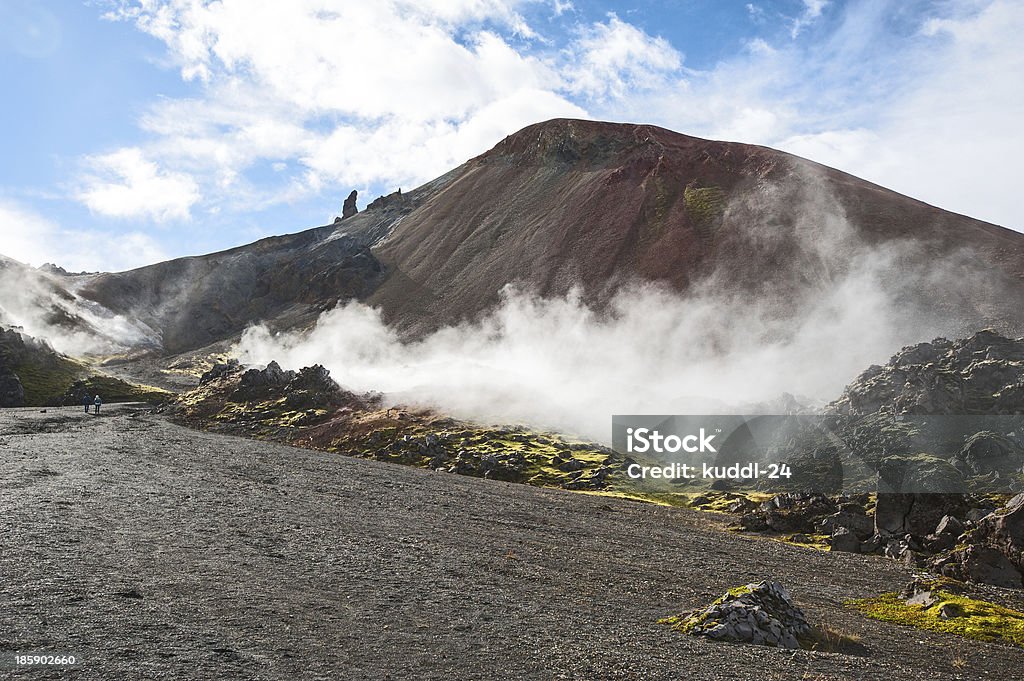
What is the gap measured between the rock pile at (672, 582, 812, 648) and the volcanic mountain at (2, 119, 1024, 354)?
232 feet

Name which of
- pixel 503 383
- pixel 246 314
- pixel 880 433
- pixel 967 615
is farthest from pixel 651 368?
pixel 246 314

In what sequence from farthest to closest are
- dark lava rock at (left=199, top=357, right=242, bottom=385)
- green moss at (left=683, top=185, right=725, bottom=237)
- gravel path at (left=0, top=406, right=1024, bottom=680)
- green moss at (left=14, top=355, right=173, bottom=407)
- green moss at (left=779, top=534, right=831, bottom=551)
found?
green moss at (left=683, top=185, right=725, bottom=237) → dark lava rock at (left=199, top=357, right=242, bottom=385) → green moss at (left=14, top=355, right=173, bottom=407) → green moss at (left=779, top=534, right=831, bottom=551) → gravel path at (left=0, top=406, right=1024, bottom=680)

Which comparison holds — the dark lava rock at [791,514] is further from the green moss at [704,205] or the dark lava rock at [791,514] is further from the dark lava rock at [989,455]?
the green moss at [704,205]

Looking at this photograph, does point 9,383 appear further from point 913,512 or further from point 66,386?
point 913,512

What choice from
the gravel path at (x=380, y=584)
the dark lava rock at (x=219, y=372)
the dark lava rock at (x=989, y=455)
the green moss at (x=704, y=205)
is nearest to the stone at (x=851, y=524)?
the gravel path at (x=380, y=584)

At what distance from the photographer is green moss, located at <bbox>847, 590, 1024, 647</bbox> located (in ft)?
66.0

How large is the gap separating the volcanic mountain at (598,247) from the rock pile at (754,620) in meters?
70.7

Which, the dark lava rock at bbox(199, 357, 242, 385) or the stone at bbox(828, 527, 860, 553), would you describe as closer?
the stone at bbox(828, 527, 860, 553)

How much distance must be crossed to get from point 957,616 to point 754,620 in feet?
27.9

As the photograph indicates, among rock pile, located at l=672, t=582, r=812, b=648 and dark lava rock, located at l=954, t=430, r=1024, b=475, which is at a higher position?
dark lava rock, located at l=954, t=430, r=1024, b=475

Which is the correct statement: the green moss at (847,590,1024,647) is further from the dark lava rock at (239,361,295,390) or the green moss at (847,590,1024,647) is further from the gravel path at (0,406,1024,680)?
the dark lava rock at (239,361,295,390)

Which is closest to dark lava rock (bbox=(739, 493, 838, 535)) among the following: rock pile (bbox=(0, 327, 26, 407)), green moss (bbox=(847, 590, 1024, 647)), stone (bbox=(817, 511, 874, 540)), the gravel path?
stone (bbox=(817, 511, 874, 540))

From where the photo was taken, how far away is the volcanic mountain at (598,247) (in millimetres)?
93875

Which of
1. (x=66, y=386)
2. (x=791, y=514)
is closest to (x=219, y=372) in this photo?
(x=66, y=386)
